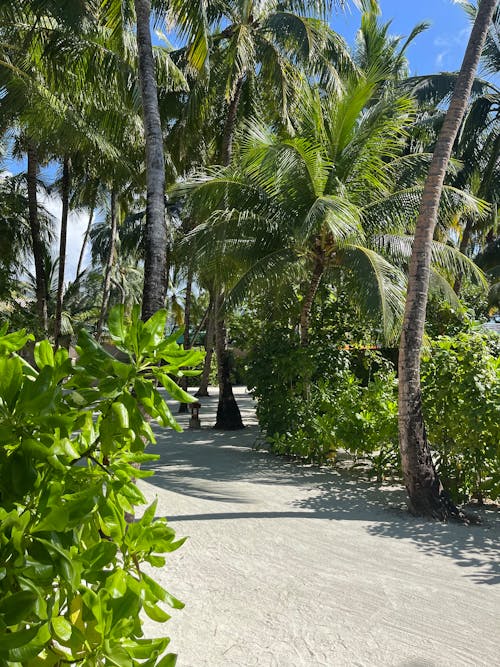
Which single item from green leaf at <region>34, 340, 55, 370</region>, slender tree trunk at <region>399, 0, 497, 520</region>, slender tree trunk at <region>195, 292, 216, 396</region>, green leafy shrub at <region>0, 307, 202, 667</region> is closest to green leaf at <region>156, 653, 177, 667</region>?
green leafy shrub at <region>0, 307, 202, 667</region>

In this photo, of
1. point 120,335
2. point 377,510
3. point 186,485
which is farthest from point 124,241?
point 120,335

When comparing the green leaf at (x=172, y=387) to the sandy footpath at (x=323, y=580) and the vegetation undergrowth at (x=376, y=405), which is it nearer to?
the sandy footpath at (x=323, y=580)

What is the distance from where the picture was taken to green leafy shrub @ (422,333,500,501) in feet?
20.1

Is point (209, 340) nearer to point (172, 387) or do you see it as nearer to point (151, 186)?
point (151, 186)

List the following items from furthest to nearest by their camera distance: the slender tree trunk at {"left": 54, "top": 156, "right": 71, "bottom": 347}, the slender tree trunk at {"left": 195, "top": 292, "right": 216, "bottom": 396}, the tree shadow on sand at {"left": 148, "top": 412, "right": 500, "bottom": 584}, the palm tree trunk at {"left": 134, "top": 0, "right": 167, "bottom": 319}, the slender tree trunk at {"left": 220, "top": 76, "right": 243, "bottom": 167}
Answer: the slender tree trunk at {"left": 195, "top": 292, "right": 216, "bottom": 396} < the slender tree trunk at {"left": 54, "top": 156, "right": 71, "bottom": 347} < the slender tree trunk at {"left": 220, "top": 76, "right": 243, "bottom": 167} < the tree shadow on sand at {"left": 148, "top": 412, "right": 500, "bottom": 584} < the palm tree trunk at {"left": 134, "top": 0, "right": 167, "bottom": 319}

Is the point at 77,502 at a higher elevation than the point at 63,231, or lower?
lower

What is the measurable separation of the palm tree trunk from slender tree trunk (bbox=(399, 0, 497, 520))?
273 cm

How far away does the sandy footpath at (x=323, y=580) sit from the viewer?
128 inches

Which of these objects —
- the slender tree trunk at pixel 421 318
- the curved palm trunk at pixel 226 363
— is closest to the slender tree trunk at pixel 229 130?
the curved palm trunk at pixel 226 363

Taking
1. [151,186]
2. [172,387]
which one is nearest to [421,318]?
[151,186]

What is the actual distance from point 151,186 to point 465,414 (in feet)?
13.8

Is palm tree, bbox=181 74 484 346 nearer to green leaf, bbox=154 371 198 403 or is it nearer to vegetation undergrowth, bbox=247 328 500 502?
vegetation undergrowth, bbox=247 328 500 502

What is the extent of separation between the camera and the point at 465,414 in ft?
20.3

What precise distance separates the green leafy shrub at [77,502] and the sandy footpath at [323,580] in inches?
75.3
